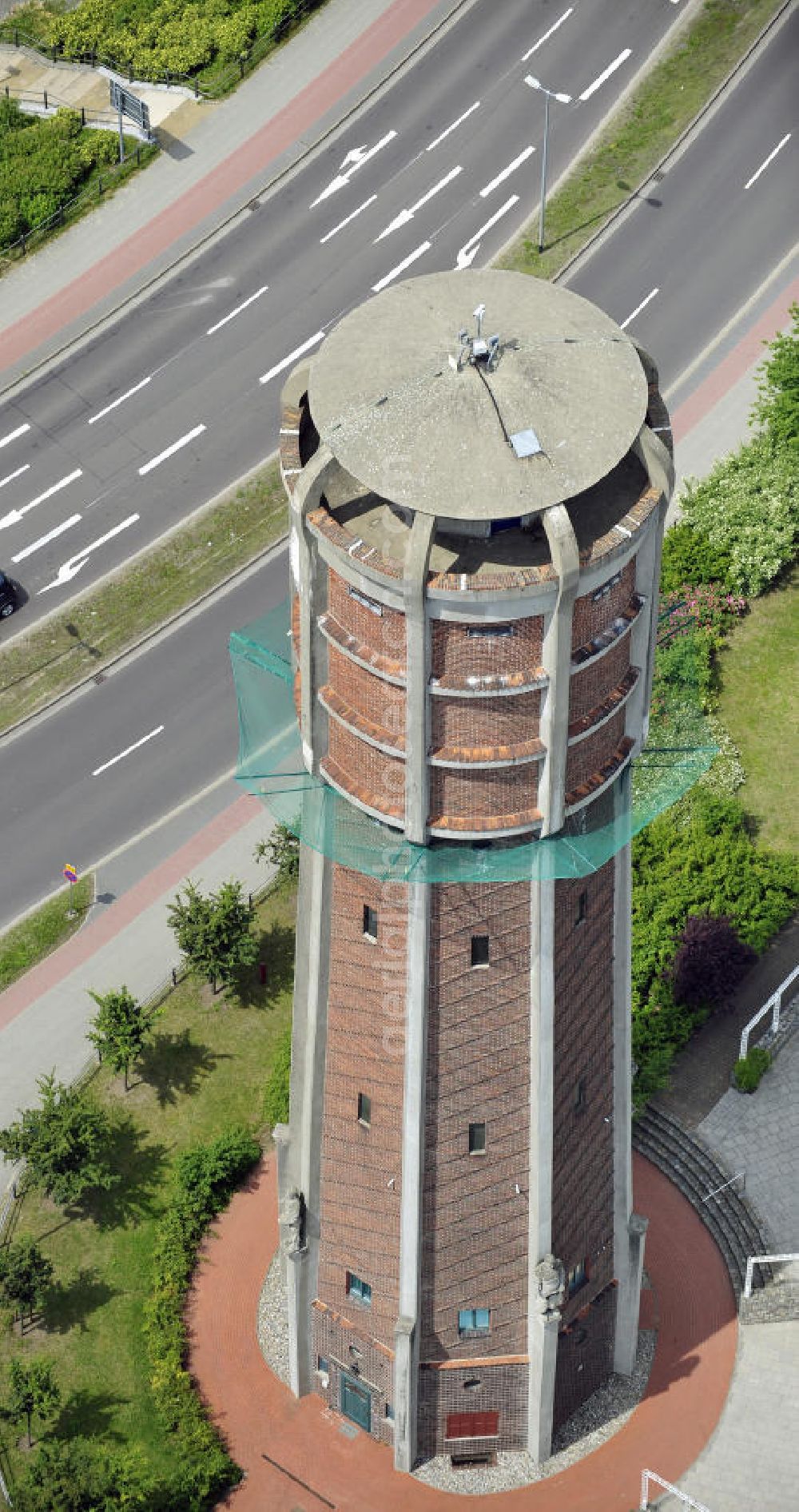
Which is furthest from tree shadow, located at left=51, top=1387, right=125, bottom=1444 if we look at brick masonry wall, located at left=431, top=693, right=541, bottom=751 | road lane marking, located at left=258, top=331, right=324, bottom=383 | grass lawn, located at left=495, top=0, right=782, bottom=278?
grass lawn, located at left=495, top=0, right=782, bottom=278

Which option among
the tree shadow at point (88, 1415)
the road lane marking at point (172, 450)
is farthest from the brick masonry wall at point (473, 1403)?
the road lane marking at point (172, 450)

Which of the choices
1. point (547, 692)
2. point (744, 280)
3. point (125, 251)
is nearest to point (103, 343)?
point (125, 251)

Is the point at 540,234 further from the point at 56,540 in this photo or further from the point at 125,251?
the point at 56,540

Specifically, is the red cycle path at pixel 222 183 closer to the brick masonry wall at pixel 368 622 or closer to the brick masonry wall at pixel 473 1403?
the brick masonry wall at pixel 473 1403

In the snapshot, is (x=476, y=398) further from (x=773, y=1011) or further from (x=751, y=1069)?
(x=773, y=1011)

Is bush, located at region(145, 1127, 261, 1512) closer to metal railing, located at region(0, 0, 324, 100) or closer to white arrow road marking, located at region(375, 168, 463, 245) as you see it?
white arrow road marking, located at region(375, 168, 463, 245)

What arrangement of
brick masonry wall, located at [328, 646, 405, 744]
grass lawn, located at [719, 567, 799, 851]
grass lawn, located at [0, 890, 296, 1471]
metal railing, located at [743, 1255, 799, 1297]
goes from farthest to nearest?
grass lawn, located at [719, 567, 799, 851], grass lawn, located at [0, 890, 296, 1471], metal railing, located at [743, 1255, 799, 1297], brick masonry wall, located at [328, 646, 405, 744]

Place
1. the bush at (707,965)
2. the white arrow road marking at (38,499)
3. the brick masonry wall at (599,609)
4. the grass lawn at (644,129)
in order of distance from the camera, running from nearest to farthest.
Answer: the brick masonry wall at (599,609) → the bush at (707,965) → the white arrow road marking at (38,499) → the grass lawn at (644,129)
